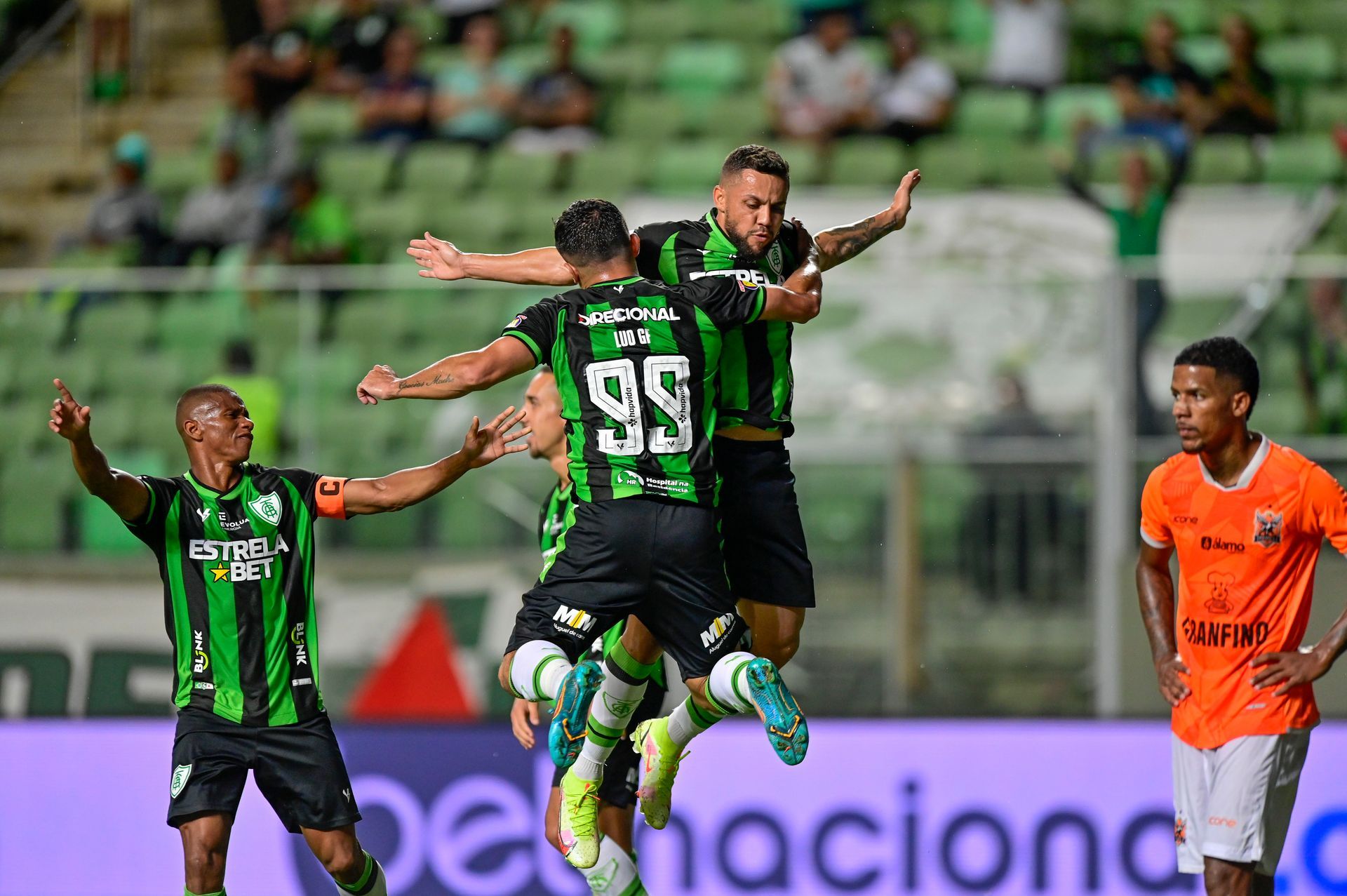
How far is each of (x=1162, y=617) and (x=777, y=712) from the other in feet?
5.36

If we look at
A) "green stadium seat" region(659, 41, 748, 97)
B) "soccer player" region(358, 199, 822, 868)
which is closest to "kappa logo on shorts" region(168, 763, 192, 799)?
"soccer player" region(358, 199, 822, 868)

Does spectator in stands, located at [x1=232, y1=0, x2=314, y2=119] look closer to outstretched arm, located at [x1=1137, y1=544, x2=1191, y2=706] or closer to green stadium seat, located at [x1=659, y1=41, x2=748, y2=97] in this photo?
green stadium seat, located at [x1=659, y1=41, x2=748, y2=97]

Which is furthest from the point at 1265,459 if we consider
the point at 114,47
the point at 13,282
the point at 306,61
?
the point at 114,47

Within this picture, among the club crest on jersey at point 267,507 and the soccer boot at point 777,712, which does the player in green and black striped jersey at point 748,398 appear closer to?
the soccer boot at point 777,712

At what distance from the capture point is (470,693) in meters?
9.84

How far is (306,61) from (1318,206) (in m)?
8.37

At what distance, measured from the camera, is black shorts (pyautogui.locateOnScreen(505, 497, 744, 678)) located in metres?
6.00

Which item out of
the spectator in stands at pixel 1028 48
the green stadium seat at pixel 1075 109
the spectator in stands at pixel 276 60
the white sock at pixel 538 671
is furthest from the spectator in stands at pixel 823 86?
the white sock at pixel 538 671

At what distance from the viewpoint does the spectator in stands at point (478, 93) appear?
47.1 feet

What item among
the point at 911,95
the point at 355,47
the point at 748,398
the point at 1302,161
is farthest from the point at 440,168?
the point at 748,398

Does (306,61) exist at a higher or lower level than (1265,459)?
higher

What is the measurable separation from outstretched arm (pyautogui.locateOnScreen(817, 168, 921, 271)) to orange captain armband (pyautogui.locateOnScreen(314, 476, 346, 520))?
2.03 meters

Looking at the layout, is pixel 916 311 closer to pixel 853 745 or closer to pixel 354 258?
pixel 853 745

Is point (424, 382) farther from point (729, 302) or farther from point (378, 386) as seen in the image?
point (729, 302)
